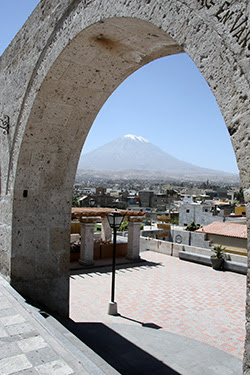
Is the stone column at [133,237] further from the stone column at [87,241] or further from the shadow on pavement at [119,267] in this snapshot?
the stone column at [87,241]

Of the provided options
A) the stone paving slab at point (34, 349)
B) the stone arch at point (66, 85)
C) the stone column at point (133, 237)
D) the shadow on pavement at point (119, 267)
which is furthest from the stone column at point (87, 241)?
the stone paving slab at point (34, 349)

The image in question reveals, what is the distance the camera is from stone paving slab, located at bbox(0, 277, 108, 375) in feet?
7.49

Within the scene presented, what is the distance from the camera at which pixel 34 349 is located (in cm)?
256

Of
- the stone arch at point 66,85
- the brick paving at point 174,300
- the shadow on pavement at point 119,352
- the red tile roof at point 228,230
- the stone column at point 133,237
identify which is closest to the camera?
the stone arch at point 66,85

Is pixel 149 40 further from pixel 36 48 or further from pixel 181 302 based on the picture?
pixel 181 302

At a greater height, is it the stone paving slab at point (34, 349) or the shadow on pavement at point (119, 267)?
the stone paving slab at point (34, 349)

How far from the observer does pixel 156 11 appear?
1895mm

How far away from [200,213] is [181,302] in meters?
19.8

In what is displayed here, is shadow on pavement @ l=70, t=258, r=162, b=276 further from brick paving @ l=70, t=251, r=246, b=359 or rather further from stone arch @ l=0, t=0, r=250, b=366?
stone arch @ l=0, t=0, r=250, b=366

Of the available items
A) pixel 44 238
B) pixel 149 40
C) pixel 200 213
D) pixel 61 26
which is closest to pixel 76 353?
pixel 44 238

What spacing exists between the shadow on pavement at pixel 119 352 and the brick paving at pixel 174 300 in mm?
1265

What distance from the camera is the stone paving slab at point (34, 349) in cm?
228

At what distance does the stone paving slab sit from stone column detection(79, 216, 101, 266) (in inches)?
284

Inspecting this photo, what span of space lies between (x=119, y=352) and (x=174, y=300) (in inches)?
135
